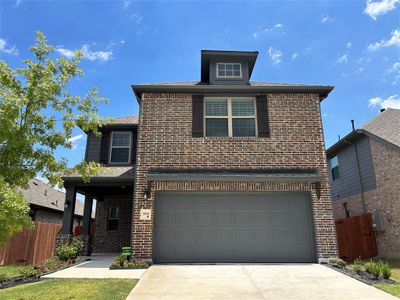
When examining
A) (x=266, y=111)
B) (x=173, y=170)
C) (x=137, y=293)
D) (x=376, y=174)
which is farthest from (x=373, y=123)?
(x=137, y=293)

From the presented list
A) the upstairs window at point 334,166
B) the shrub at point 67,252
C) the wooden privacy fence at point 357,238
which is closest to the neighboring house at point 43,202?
the shrub at point 67,252

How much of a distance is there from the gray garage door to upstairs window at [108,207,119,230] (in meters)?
6.47

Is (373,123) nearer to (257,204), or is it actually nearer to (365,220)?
(365,220)

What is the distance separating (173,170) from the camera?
10812 mm

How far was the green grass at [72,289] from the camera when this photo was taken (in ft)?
21.0

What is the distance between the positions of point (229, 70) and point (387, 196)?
8542 millimetres

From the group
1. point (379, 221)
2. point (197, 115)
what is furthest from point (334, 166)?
point (197, 115)

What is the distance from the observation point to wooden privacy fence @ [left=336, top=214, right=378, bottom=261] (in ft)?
43.7

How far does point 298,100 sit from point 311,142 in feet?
5.68

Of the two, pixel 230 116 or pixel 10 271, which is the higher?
pixel 230 116

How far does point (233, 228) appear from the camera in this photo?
1048 centimetres

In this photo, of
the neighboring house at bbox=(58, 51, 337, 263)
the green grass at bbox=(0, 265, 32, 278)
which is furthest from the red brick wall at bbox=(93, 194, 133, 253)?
the green grass at bbox=(0, 265, 32, 278)

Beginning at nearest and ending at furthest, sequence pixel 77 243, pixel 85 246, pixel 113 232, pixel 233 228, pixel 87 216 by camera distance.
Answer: pixel 233 228 → pixel 77 243 → pixel 85 246 → pixel 87 216 → pixel 113 232

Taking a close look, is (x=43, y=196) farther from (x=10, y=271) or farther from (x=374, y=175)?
(x=374, y=175)
